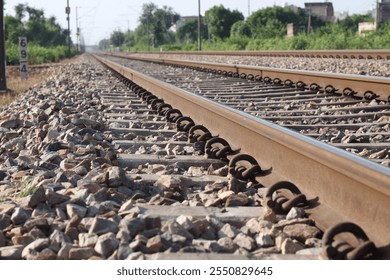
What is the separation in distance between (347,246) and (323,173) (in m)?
0.68

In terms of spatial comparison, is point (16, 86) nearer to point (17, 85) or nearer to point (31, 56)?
point (17, 85)

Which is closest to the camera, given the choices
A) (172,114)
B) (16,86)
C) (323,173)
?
(323,173)

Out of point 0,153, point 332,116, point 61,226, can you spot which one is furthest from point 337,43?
point 61,226

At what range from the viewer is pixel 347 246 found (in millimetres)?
2199

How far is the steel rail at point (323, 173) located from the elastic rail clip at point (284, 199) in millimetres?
64

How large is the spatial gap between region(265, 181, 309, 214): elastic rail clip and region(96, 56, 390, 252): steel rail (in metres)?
0.06

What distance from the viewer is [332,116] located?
5.53 meters

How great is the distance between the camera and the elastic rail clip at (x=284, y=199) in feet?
9.20

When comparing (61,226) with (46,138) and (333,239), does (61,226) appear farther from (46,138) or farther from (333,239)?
(46,138)

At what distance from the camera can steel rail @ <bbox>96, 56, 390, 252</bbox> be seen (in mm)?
A: 2379

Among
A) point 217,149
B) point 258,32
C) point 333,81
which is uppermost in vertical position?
point 258,32

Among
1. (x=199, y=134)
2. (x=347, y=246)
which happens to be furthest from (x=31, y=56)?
(x=347, y=246)

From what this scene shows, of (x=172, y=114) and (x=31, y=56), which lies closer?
(x=172, y=114)

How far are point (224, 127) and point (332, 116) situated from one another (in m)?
1.36
